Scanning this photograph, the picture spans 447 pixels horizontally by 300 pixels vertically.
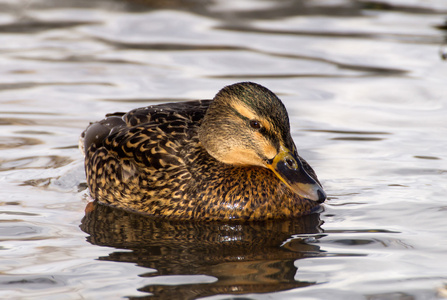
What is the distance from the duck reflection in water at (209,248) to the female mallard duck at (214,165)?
0.14m

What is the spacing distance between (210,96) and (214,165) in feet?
12.7

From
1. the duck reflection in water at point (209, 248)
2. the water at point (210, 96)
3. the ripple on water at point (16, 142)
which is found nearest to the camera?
the duck reflection in water at point (209, 248)

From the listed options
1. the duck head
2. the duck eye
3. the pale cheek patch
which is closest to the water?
the duck head

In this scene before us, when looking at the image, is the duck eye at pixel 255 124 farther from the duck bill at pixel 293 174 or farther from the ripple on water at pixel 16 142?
the ripple on water at pixel 16 142

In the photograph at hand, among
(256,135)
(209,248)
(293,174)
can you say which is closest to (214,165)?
(256,135)

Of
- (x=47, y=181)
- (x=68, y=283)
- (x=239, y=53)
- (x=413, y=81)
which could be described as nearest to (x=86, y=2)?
(x=239, y=53)

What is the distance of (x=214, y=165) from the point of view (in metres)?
8.02

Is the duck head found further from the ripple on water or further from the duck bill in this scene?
the ripple on water

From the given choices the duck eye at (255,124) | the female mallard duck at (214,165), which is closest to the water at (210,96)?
the female mallard duck at (214,165)

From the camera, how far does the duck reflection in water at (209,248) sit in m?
6.14

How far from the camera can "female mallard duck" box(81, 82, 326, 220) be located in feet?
24.4

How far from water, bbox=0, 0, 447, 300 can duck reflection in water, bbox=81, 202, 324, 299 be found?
23 millimetres

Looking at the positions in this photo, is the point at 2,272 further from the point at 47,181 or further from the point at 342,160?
the point at 342,160

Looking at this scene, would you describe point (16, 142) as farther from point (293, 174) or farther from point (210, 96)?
point (293, 174)
